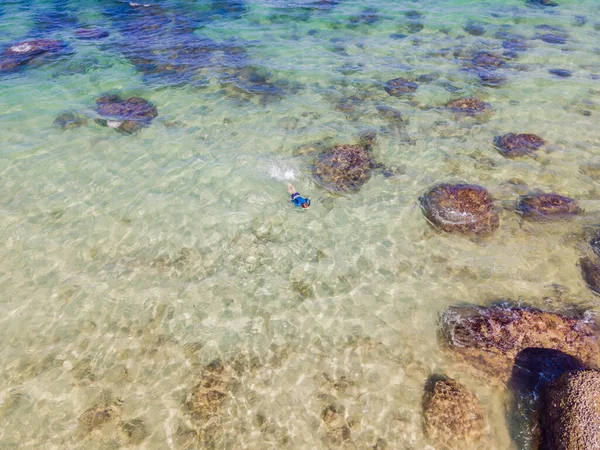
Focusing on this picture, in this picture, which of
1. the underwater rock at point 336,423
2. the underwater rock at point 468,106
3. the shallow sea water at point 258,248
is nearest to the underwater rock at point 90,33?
the shallow sea water at point 258,248

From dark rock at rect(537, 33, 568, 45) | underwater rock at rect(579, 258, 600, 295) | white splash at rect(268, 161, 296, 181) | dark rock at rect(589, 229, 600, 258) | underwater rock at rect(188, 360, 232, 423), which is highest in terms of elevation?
dark rock at rect(537, 33, 568, 45)

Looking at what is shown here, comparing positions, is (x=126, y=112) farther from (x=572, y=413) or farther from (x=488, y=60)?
(x=488, y=60)

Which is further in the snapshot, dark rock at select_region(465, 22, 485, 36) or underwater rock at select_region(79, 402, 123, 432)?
dark rock at select_region(465, 22, 485, 36)

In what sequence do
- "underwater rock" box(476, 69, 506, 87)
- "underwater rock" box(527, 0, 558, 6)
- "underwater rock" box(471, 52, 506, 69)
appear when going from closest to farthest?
"underwater rock" box(476, 69, 506, 87) → "underwater rock" box(471, 52, 506, 69) → "underwater rock" box(527, 0, 558, 6)

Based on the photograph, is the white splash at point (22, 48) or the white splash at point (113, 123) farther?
the white splash at point (22, 48)

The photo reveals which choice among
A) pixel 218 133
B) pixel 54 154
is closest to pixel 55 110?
pixel 54 154

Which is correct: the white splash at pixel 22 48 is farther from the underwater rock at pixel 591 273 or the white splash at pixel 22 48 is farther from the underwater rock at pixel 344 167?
the underwater rock at pixel 591 273

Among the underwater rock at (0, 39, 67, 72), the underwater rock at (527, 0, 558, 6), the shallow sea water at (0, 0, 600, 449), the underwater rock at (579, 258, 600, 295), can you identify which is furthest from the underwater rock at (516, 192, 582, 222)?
the underwater rock at (0, 39, 67, 72)

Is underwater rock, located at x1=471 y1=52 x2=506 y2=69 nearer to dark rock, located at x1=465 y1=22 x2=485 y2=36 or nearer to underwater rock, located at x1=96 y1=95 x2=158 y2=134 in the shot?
dark rock, located at x1=465 y1=22 x2=485 y2=36
